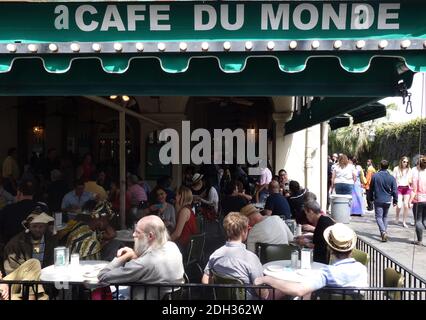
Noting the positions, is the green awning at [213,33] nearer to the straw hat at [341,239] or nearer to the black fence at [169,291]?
the straw hat at [341,239]

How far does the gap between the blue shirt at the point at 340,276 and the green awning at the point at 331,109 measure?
189cm

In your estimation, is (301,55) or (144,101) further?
(144,101)

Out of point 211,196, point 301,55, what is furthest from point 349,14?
point 211,196

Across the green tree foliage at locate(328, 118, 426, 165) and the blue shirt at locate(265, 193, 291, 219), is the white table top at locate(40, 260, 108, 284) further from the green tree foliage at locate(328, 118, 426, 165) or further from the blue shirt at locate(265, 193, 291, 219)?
the green tree foliage at locate(328, 118, 426, 165)

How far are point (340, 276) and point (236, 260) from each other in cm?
85

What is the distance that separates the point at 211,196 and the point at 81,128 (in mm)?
6619

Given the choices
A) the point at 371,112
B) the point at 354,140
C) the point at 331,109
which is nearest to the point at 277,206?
the point at 331,109

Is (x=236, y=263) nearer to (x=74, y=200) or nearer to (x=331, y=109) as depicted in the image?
(x=331, y=109)

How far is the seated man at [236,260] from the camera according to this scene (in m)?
3.60

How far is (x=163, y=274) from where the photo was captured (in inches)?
133

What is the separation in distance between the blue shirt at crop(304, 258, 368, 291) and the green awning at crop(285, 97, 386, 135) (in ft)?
6.21

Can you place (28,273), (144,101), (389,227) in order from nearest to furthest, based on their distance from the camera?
(28,273) < (144,101) < (389,227)

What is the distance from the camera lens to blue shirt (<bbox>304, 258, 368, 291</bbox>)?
3.16 m
